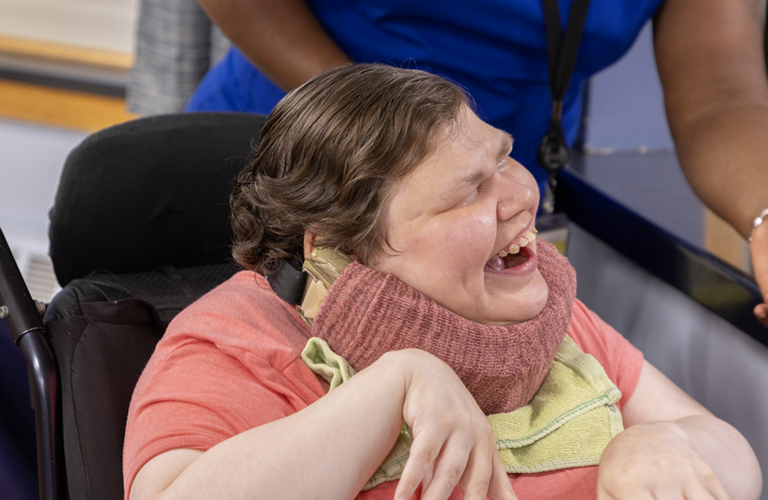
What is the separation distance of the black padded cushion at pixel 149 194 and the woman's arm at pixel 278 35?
11cm

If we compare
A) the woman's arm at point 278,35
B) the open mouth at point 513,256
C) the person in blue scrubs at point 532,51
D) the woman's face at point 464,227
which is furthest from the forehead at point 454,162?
the woman's arm at point 278,35

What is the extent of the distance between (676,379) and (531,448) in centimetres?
69

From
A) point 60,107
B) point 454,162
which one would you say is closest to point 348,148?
point 454,162

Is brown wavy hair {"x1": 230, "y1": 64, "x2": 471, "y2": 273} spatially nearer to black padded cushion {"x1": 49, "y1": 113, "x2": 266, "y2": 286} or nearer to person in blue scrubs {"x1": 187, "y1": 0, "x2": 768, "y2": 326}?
black padded cushion {"x1": 49, "y1": 113, "x2": 266, "y2": 286}

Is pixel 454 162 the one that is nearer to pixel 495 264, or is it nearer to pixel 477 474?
pixel 495 264

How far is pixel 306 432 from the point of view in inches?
27.8

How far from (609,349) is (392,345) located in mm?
423

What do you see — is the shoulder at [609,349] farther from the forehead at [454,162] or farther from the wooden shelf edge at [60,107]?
the wooden shelf edge at [60,107]

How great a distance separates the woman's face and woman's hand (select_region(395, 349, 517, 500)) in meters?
0.14

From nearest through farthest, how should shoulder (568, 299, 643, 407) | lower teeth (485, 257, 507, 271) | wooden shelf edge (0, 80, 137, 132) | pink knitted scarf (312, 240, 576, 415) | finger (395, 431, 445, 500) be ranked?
finger (395, 431, 445, 500)
pink knitted scarf (312, 240, 576, 415)
lower teeth (485, 257, 507, 271)
shoulder (568, 299, 643, 407)
wooden shelf edge (0, 80, 137, 132)

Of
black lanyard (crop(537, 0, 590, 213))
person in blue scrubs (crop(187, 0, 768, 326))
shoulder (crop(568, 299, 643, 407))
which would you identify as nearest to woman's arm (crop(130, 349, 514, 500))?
shoulder (crop(568, 299, 643, 407))

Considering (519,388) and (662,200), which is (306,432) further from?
(662,200)

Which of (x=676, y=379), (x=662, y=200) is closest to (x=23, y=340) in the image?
(x=676, y=379)

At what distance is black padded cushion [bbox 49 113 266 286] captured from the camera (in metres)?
1.10
